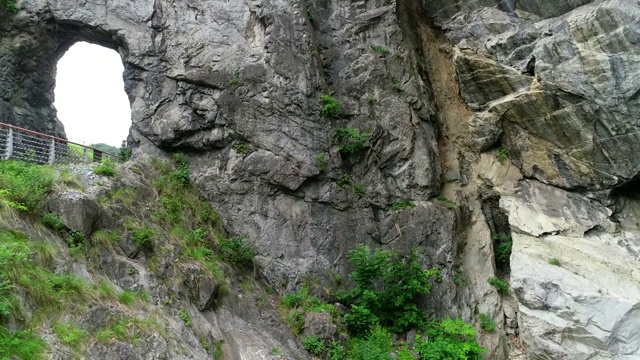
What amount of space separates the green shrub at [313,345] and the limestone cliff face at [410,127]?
2000 millimetres

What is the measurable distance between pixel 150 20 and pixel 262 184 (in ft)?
23.8

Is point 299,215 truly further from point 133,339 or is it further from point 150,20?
point 150,20

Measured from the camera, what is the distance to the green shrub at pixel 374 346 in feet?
33.8

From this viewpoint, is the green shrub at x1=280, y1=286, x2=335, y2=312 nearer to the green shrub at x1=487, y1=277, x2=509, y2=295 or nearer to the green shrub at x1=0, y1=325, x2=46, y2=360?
the green shrub at x1=487, y1=277, x2=509, y2=295

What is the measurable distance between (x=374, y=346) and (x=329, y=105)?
7167 mm

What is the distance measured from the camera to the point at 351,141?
14016 mm

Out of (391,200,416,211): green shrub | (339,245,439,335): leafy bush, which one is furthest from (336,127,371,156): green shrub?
(339,245,439,335): leafy bush

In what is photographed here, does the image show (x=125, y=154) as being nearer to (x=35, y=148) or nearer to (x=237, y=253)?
(x=35, y=148)

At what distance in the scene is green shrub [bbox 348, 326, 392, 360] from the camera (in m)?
10.3

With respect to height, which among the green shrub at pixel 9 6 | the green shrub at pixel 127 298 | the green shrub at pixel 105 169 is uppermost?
the green shrub at pixel 9 6

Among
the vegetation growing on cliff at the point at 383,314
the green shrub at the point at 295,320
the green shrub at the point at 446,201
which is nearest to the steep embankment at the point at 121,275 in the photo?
the green shrub at the point at 295,320

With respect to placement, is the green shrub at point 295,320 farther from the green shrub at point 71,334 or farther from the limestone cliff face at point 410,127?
the green shrub at point 71,334

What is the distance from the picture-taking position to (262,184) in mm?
13047

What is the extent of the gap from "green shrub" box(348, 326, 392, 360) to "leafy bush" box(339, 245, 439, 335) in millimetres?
460
